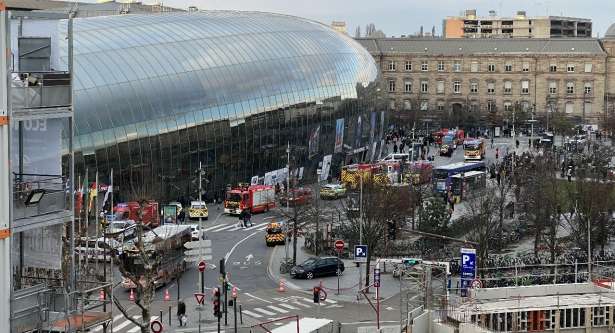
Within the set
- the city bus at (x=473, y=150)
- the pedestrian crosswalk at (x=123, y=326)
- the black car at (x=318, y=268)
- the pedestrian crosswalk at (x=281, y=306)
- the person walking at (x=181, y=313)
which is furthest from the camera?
the city bus at (x=473, y=150)

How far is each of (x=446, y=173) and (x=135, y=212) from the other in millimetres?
32491

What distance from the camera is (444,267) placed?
39594 mm

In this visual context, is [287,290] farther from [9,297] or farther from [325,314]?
[9,297]

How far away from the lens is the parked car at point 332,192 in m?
85.9

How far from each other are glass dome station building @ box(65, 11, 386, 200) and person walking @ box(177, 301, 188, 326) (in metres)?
22.3

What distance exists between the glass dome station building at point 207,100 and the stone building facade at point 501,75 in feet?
204

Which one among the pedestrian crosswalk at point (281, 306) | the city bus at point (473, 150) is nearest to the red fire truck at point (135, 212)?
the pedestrian crosswalk at point (281, 306)

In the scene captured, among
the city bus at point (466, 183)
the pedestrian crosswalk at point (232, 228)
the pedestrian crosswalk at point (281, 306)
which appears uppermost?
the city bus at point (466, 183)

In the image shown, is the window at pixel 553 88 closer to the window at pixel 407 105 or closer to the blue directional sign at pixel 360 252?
the window at pixel 407 105

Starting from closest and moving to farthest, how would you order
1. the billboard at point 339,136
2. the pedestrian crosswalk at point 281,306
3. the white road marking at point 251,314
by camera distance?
the white road marking at point 251,314 → the pedestrian crosswalk at point 281,306 → the billboard at point 339,136

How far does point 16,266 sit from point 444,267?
22.7 metres

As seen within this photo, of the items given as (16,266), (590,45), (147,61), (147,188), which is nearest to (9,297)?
(16,266)

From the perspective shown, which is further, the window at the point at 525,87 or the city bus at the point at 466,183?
the window at the point at 525,87

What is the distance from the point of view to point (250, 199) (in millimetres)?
78938
